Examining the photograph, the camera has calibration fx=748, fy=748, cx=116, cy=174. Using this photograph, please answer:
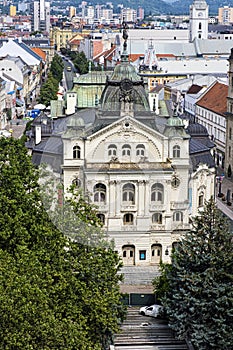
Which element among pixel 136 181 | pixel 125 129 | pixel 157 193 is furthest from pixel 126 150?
pixel 157 193

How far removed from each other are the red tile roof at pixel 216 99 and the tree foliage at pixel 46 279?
44.9 m

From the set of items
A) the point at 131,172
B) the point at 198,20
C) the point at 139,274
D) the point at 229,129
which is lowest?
the point at 139,274

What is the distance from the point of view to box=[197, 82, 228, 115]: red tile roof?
77.6 metres

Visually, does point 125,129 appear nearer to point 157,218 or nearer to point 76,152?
→ point 76,152

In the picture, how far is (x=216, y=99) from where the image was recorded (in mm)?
80750

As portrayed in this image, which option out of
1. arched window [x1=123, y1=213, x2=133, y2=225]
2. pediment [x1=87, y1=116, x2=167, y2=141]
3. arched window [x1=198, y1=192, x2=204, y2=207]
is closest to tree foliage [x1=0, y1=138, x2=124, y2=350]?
pediment [x1=87, y1=116, x2=167, y2=141]

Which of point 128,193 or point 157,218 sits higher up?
point 128,193

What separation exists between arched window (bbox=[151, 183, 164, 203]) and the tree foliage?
11103mm

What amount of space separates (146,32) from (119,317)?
13014 centimetres

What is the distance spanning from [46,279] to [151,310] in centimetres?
1095

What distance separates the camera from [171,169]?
146 feet

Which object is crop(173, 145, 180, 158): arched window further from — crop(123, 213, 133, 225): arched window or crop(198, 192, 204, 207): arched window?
crop(123, 213, 133, 225): arched window

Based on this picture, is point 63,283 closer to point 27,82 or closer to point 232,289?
point 232,289

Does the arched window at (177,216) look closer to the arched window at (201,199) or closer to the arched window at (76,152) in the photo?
the arched window at (201,199)
